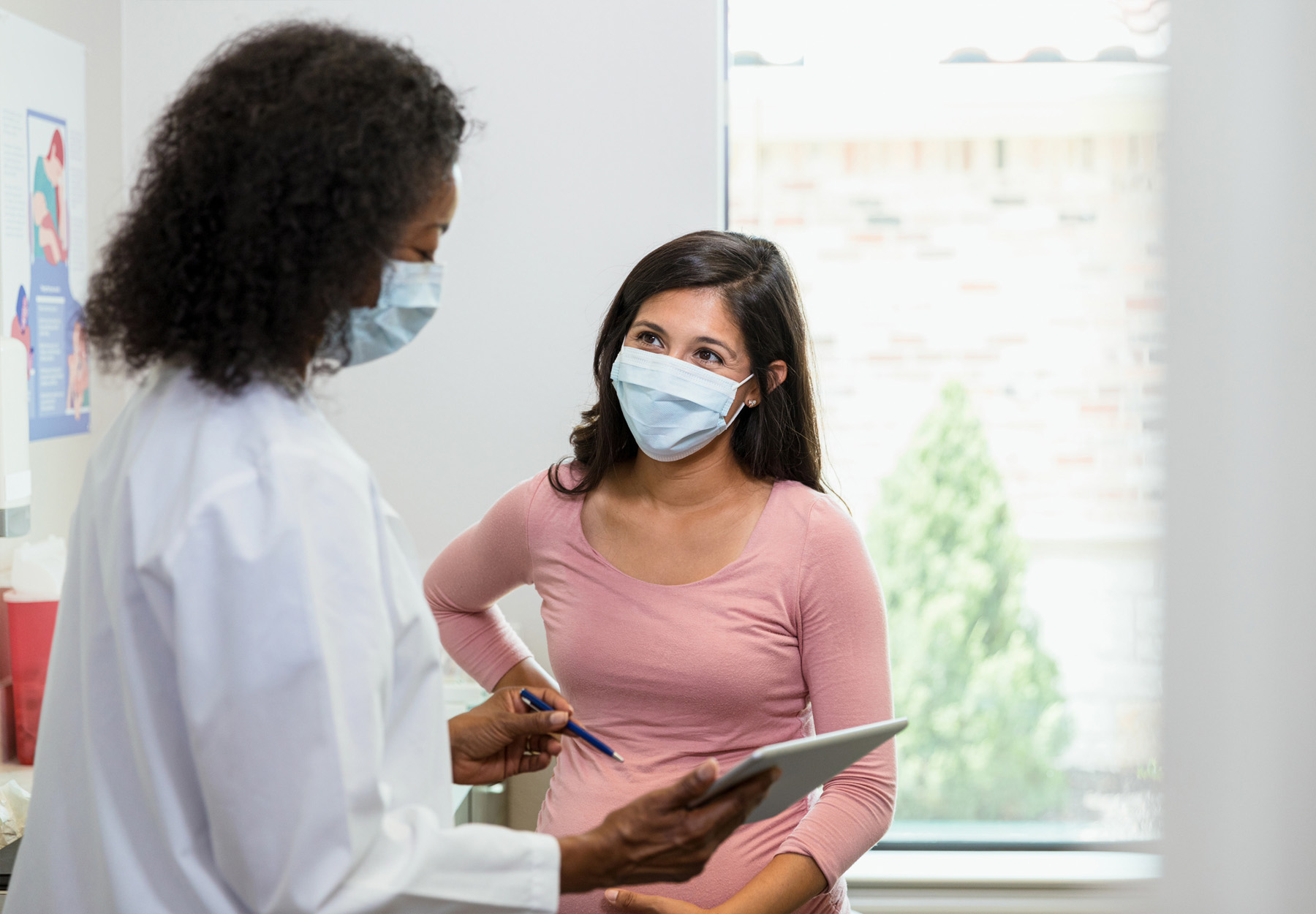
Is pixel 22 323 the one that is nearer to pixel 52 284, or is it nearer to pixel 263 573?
pixel 52 284

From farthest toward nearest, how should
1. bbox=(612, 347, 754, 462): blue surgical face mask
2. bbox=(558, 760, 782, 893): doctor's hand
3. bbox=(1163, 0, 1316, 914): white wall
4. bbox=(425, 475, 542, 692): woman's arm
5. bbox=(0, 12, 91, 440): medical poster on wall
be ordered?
1. bbox=(0, 12, 91, 440): medical poster on wall
2. bbox=(425, 475, 542, 692): woman's arm
3. bbox=(612, 347, 754, 462): blue surgical face mask
4. bbox=(558, 760, 782, 893): doctor's hand
5. bbox=(1163, 0, 1316, 914): white wall

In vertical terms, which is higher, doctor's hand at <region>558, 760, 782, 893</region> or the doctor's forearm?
doctor's hand at <region>558, 760, 782, 893</region>

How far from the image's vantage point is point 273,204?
0.78 metres

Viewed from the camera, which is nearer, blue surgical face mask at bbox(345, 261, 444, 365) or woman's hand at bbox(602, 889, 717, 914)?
blue surgical face mask at bbox(345, 261, 444, 365)

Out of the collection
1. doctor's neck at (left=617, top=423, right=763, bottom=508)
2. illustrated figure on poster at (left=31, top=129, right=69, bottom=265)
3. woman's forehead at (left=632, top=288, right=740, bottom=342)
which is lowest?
doctor's neck at (left=617, top=423, right=763, bottom=508)

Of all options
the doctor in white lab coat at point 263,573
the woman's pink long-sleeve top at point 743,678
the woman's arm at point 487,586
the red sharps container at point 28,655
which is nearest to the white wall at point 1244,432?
the doctor in white lab coat at point 263,573

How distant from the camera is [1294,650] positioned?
0.71 m

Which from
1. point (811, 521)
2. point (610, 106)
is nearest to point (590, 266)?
point (610, 106)

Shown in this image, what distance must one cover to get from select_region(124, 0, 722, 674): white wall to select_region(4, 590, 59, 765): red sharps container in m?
0.75

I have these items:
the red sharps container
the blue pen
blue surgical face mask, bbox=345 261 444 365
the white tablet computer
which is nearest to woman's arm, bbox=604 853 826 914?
the blue pen

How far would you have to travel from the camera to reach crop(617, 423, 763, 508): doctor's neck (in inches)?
60.1

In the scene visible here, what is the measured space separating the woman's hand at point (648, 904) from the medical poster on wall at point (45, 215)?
132 centimetres

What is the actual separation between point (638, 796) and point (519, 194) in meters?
1.38

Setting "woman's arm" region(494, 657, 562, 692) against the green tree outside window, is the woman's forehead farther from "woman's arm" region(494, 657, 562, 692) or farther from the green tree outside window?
the green tree outside window
